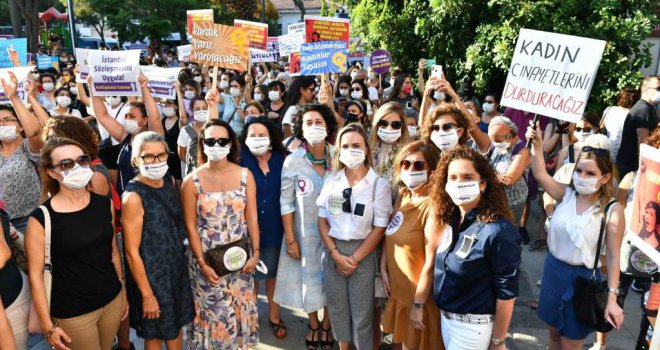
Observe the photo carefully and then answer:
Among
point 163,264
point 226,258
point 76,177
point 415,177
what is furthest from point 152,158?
point 415,177

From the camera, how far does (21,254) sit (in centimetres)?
307

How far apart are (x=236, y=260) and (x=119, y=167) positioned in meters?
2.02

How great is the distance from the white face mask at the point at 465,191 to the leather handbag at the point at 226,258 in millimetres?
1662

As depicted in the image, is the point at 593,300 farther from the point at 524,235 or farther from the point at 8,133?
the point at 8,133

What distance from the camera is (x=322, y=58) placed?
21.0 feet

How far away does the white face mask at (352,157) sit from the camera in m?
3.62

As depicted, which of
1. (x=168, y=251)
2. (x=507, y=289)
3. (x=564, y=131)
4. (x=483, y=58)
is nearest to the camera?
(x=507, y=289)

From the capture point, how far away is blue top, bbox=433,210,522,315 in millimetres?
2625

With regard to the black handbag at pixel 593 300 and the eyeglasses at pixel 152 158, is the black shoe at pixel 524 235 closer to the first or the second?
the black handbag at pixel 593 300

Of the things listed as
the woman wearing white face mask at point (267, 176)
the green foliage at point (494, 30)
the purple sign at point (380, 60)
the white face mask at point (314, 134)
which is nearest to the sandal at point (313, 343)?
the woman wearing white face mask at point (267, 176)

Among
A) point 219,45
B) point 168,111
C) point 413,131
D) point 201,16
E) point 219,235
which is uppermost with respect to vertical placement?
point 201,16

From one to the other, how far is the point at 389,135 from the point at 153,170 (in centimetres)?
199

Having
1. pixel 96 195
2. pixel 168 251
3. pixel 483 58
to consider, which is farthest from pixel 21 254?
pixel 483 58

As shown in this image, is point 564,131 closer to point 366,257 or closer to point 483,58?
point 483,58
